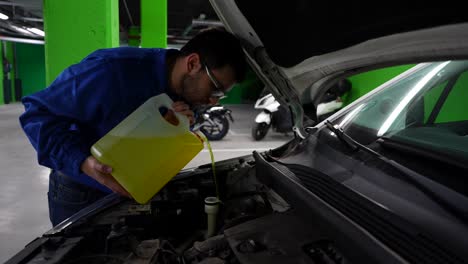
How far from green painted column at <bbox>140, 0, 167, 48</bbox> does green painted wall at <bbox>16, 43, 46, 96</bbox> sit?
11.2 metres

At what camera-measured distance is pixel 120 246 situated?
122 cm

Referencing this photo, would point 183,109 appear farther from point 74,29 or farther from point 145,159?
point 74,29

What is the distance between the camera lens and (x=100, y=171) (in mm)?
1259

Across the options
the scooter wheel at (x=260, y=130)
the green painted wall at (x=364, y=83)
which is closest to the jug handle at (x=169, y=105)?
the scooter wheel at (x=260, y=130)

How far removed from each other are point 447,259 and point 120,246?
38.9 inches

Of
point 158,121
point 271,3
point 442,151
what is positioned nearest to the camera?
point 442,151

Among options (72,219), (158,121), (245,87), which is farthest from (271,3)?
(245,87)

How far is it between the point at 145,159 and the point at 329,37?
2.58 feet

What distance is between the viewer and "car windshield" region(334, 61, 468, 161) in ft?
4.29

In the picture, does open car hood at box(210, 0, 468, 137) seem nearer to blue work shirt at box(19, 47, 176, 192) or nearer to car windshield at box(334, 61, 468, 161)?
car windshield at box(334, 61, 468, 161)

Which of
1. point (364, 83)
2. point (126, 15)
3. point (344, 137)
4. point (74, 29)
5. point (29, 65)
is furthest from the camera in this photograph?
point (29, 65)

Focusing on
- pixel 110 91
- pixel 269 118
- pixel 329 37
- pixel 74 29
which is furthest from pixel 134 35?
pixel 329 37

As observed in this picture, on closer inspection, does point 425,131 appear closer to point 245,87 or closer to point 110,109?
point 110,109

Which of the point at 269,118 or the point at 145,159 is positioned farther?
the point at 269,118
